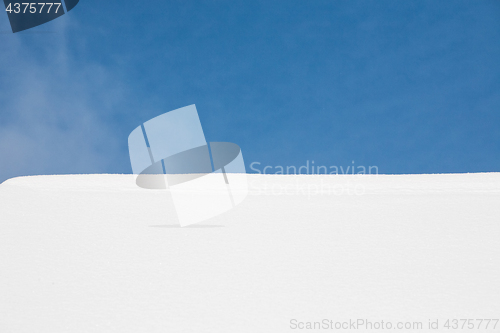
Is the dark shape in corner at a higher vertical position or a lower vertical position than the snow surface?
higher

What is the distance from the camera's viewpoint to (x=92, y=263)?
0.95m

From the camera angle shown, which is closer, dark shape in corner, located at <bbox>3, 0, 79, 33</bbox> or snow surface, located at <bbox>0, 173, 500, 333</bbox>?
snow surface, located at <bbox>0, 173, 500, 333</bbox>

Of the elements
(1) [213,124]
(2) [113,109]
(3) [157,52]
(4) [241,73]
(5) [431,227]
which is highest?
(3) [157,52]

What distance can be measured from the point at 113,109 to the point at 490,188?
2054mm

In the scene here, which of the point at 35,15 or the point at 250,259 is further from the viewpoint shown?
the point at 35,15

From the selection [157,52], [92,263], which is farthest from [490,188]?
[157,52]

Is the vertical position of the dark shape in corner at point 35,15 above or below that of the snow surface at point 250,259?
above

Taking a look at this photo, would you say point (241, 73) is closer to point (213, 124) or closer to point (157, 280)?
point (213, 124)

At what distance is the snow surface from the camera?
0.71m

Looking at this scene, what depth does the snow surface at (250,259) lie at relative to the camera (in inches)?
28.1

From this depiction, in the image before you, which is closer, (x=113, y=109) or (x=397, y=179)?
(x=397, y=179)

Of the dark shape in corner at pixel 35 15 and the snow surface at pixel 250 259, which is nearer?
the snow surface at pixel 250 259

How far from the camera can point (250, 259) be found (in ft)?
3.21

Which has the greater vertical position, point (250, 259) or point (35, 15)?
point (35, 15)
